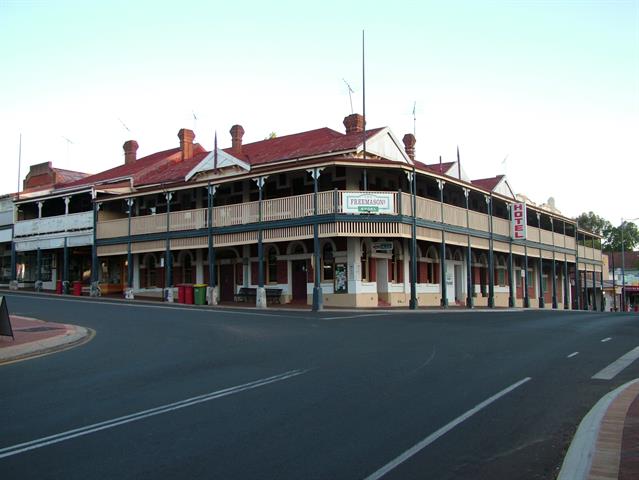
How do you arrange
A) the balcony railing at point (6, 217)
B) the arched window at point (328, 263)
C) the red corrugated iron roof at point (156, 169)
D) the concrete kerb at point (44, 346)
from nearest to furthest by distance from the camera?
1. the concrete kerb at point (44, 346)
2. the arched window at point (328, 263)
3. the red corrugated iron roof at point (156, 169)
4. the balcony railing at point (6, 217)

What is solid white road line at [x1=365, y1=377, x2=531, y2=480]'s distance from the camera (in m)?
5.51

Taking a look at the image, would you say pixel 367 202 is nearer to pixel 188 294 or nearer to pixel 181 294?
pixel 188 294

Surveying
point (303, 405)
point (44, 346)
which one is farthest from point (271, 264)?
point (303, 405)

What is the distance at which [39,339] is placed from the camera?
49.1 ft

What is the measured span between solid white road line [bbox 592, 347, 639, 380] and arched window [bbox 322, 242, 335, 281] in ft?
57.8

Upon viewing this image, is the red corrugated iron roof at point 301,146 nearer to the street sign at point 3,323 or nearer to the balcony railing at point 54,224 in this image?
the balcony railing at point 54,224

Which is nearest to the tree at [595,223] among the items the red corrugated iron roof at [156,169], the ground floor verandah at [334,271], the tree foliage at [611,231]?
the tree foliage at [611,231]

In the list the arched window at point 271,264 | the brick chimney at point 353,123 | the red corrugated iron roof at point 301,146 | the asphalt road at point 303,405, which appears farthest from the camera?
the brick chimney at point 353,123

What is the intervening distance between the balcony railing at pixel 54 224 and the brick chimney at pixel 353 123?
16.7 m

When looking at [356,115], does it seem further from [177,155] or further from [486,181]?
[177,155]

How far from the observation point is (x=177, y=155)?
43.9 meters

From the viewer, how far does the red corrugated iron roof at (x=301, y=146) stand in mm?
30697

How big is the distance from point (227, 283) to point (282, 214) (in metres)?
7.78

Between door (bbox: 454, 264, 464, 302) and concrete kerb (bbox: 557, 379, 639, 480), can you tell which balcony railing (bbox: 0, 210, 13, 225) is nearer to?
door (bbox: 454, 264, 464, 302)
